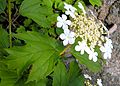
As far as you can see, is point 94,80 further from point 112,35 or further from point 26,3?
point 26,3

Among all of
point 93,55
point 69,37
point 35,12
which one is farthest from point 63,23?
point 35,12

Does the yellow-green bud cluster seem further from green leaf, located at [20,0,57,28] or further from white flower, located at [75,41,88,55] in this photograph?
green leaf, located at [20,0,57,28]

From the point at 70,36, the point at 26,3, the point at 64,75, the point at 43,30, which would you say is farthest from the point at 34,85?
the point at 43,30

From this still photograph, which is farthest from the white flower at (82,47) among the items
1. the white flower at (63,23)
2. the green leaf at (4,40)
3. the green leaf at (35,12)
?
the green leaf at (4,40)

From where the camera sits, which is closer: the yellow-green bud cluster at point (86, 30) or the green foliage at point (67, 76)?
the yellow-green bud cluster at point (86, 30)

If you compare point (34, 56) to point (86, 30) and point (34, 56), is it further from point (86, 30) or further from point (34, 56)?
point (86, 30)

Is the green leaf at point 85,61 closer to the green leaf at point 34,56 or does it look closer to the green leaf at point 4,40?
the green leaf at point 34,56
